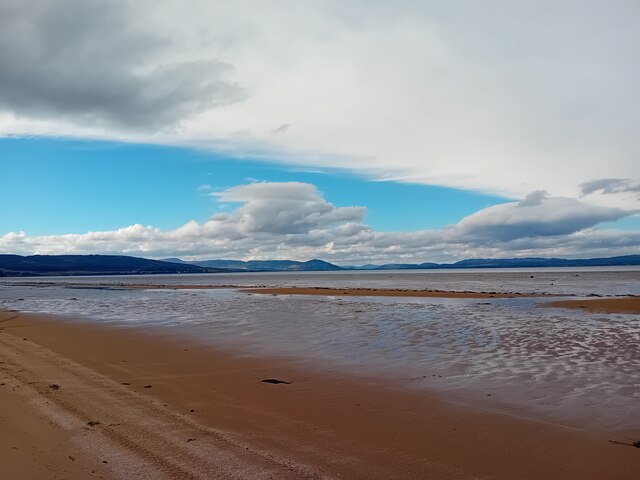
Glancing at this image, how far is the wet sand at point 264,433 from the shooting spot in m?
5.94

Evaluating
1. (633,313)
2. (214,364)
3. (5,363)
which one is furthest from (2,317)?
(633,313)

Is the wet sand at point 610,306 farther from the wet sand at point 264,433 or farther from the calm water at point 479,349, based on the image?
the wet sand at point 264,433

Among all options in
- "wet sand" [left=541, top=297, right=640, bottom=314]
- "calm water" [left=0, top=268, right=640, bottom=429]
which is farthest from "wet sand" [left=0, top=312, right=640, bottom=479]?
"wet sand" [left=541, top=297, right=640, bottom=314]

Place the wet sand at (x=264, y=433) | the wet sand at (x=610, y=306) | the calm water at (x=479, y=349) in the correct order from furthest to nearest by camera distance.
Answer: the wet sand at (x=610, y=306) < the calm water at (x=479, y=349) < the wet sand at (x=264, y=433)

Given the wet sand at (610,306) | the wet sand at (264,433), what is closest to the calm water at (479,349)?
the wet sand at (264,433)

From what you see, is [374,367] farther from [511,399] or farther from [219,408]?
[219,408]

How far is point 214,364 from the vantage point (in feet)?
43.5

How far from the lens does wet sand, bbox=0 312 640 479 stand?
19.5 feet

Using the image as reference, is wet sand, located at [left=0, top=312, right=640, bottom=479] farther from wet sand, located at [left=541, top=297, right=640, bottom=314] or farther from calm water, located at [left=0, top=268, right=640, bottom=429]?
wet sand, located at [left=541, top=297, right=640, bottom=314]

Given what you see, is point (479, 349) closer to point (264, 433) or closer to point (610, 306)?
point (264, 433)

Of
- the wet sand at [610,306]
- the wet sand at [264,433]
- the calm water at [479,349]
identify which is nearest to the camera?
the wet sand at [264,433]

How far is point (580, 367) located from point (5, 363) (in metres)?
15.9

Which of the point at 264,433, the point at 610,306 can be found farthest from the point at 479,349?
the point at 610,306

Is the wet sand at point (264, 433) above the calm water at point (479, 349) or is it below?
above
